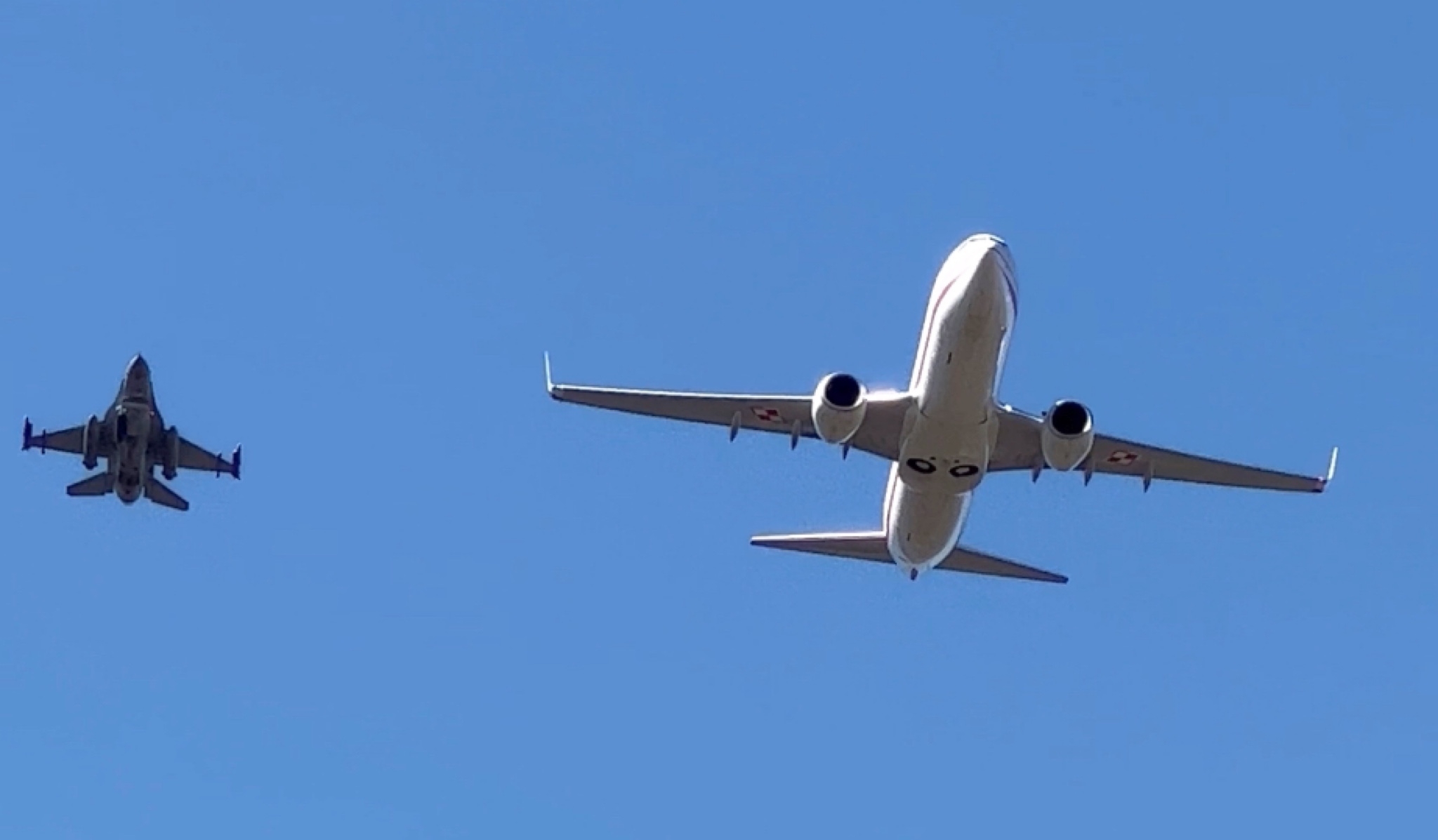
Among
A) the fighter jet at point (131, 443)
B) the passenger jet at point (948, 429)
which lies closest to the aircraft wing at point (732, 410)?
the passenger jet at point (948, 429)

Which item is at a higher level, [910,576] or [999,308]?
[999,308]

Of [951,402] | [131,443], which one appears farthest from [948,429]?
[131,443]

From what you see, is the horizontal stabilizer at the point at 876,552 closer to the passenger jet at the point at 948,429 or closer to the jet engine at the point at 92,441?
the passenger jet at the point at 948,429

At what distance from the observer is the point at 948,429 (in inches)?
1752

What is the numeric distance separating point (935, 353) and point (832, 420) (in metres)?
2.99

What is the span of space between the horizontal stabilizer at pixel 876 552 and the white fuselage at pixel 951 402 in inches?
35.1

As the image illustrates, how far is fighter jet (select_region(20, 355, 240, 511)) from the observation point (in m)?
61.3

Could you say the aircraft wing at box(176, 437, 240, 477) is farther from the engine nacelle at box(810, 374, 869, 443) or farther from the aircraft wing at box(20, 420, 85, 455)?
the engine nacelle at box(810, 374, 869, 443)

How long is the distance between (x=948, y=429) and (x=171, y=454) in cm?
2528

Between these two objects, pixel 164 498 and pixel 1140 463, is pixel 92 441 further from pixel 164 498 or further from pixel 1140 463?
pixel 1140 463

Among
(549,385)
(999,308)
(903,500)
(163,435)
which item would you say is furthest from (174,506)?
(999,308)

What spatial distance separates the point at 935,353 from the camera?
43188 mm

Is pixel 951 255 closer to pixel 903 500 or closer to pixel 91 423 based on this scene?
pixel 903 500

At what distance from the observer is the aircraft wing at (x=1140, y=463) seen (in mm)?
47500
